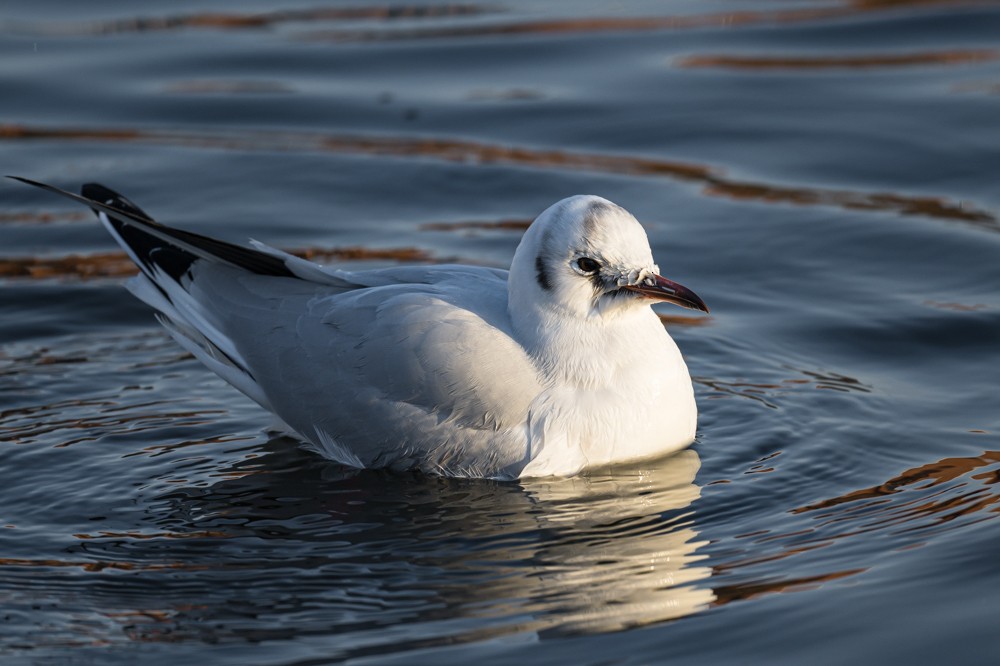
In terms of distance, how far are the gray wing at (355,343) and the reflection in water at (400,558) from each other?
0.19 meters

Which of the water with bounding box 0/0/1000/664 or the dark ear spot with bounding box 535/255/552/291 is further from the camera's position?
the dark ear spot with bounding box 535/255/552/291

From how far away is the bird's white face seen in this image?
589cm

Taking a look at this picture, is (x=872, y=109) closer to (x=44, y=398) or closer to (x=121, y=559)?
(x=44, y=398)

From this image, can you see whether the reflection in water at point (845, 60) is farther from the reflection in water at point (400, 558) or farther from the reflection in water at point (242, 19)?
the reflection in water at point (400, 558)

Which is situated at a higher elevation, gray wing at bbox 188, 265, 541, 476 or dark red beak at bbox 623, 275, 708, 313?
dark red beak at bbox 623, 275, 708, 313

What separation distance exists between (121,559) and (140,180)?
4981 millimetres

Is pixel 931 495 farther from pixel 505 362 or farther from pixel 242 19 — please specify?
pixel 242 19

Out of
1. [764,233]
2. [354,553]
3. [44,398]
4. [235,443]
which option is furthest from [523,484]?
[764,233]

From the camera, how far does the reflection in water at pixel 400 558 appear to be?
483 cm

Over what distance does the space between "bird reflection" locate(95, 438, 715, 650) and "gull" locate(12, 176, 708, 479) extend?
138 millimetres

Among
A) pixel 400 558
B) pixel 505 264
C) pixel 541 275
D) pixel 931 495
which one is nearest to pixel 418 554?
pixel 400 558

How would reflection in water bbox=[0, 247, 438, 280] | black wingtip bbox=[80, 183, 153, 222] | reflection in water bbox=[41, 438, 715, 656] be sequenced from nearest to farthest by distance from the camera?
reflection in water bbox=[41, 438, 715, 656]
black wingtip bbox=[80, 183, 153, 222]
reflection in water bbox=[0, 247, 438, 280]

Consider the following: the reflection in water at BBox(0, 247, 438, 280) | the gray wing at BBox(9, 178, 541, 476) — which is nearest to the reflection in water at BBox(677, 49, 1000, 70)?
the reflection in water at BBox(0, 247, 438, 280)

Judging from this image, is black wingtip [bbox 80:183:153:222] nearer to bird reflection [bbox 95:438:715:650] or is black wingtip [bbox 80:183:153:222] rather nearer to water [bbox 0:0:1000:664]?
water [bbox 0:0:1000:664]
